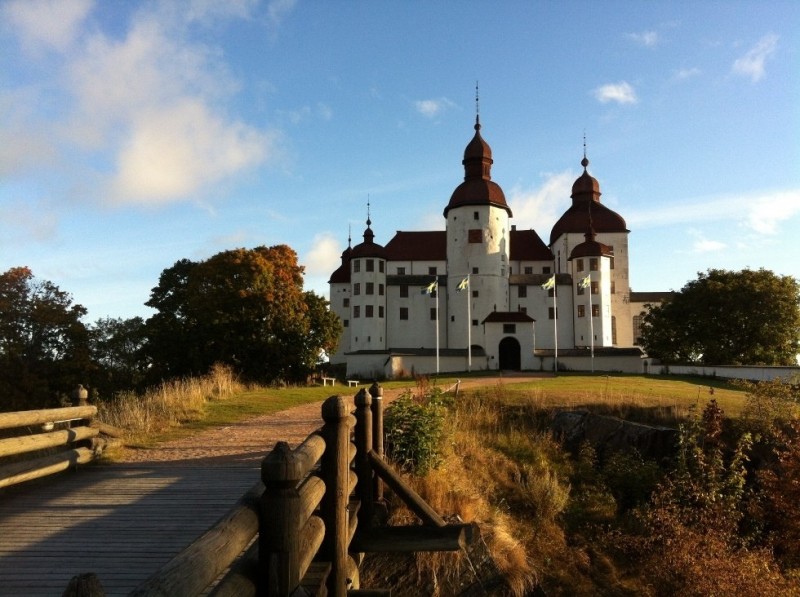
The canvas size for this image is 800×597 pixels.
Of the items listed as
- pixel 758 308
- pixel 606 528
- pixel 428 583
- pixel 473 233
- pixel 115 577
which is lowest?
pixel 606 528

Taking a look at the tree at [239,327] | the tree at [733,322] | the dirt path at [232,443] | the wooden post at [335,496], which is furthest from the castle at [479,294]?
the wooden post at [335,496]

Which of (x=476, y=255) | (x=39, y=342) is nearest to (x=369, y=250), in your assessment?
(x=476, y=255)


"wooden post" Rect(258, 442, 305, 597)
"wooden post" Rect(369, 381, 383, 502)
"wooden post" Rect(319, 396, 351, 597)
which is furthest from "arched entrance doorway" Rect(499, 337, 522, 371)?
"wooden post" Rect(258, 442, 305, 597)

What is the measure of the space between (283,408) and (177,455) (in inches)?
320

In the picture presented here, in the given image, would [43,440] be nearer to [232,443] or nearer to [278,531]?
[232,443]

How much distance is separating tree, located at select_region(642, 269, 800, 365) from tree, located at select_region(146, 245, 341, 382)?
2933 centimetres

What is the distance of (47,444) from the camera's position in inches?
327

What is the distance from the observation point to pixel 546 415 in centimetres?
1769

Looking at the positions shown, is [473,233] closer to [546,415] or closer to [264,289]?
[264,289]

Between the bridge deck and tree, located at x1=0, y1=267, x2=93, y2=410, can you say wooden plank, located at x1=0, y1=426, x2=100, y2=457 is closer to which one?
the bridge deck

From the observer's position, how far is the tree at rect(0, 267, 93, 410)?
95.5ft

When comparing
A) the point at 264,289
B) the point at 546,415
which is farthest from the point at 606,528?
the point at 264,289

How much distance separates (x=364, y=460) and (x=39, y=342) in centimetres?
3008

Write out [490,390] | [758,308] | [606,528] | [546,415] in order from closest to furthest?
[606,528], [546,415], [490,390], [758,308]
